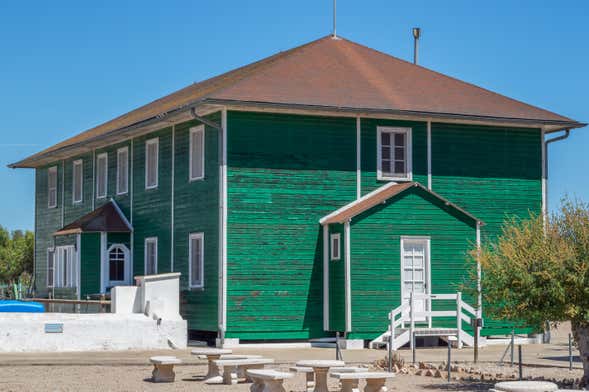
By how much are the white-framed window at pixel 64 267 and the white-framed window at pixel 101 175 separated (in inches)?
79.1

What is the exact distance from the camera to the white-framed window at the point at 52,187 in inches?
1642

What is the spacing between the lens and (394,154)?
98.3 ft

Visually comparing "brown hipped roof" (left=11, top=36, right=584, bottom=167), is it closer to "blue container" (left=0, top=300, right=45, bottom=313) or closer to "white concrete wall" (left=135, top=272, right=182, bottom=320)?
"white concrete wall" (left=135, top=272, right=182, bottom=320)

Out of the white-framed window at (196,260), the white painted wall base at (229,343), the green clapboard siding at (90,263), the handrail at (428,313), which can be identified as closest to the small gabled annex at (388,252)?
the handrail at (428,313)

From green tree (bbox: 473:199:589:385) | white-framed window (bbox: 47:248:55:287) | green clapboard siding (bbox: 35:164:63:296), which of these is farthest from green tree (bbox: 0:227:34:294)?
green tree (bbox: 473:199:589:385)

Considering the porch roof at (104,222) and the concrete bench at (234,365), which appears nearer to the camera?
the concrete bench at (234,365)

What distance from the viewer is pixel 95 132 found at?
3934cm

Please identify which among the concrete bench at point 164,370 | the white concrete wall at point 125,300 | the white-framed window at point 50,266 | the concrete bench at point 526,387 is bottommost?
the concrete bench at point 164,370

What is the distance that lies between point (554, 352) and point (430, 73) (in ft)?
31.7

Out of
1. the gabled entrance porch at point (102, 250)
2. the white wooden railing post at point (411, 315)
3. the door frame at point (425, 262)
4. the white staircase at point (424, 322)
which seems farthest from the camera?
the gabled entrance porch at point (102, 250)

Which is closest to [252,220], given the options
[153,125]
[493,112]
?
[153,125]

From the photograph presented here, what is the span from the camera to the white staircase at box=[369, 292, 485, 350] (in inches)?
1064

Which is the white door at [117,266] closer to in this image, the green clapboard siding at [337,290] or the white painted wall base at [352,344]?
the green clapboard siding at [337,290]

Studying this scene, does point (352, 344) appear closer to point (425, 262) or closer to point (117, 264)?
point (425, 262)
